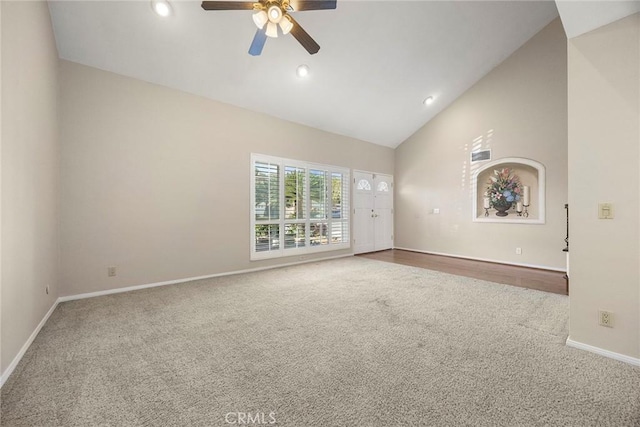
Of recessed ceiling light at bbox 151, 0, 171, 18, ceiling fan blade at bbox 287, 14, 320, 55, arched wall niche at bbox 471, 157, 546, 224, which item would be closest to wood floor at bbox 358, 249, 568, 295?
arched wall niche at bbox 471, 157, 546, 224

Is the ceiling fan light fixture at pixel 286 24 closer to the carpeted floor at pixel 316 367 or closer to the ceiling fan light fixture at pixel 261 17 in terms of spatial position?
the ceiling fan light fixture at pixel 261 17

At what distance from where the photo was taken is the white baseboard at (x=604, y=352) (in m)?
1.87

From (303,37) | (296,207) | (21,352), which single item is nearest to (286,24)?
(303,37)

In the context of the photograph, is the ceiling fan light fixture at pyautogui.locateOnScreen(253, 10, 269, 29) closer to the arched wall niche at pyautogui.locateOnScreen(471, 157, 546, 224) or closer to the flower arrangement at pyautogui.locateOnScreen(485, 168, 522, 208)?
the arched wall niche at pyautogui.locateOnScreen(471, 157, 546, 224)

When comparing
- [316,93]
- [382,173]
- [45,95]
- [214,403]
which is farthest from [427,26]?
[214,403]

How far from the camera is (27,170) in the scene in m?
2.17

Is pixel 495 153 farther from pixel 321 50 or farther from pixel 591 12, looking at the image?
pixel 321 50

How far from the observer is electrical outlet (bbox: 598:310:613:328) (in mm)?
1965

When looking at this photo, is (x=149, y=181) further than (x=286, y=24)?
Yes

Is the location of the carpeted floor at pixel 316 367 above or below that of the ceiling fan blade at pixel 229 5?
below

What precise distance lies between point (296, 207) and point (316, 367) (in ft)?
12.1

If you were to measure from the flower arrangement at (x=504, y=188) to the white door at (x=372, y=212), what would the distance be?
239 cm

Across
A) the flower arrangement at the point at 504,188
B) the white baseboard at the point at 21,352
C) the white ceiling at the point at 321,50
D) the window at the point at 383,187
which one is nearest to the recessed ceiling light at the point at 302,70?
the white ceiling at the point at 321,50

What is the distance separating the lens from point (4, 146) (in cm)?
175
